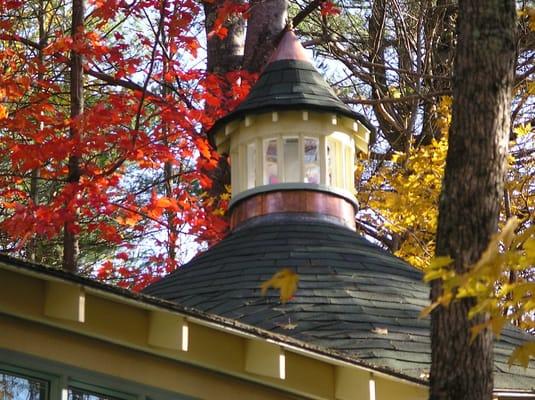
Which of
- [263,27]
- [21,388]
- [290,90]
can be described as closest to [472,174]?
[21,388]

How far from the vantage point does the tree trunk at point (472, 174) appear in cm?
815

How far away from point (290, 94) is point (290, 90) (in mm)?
129

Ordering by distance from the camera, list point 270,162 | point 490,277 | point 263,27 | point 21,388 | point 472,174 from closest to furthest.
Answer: point 490,277 → point 472,174 → point 21,388 → point 270,162 → point 263,27

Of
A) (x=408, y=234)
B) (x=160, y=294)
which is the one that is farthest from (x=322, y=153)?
(x=408, y=234)

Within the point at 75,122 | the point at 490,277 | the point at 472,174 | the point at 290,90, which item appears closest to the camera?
the point at 490,277

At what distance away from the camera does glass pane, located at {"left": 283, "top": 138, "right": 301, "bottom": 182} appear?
50.5 feet

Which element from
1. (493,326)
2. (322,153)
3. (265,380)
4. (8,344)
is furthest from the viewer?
(322,153)

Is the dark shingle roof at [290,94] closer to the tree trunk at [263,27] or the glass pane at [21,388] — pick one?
the tree trunk at [263,27]

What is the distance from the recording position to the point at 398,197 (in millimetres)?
21219

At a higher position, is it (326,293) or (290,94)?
(290,94)

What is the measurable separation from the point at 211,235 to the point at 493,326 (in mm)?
12917

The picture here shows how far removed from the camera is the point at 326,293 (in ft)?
42.7

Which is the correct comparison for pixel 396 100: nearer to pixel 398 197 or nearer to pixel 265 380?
pixel 398 197

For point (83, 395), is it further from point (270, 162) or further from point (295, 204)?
point (270, 162)
